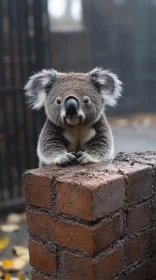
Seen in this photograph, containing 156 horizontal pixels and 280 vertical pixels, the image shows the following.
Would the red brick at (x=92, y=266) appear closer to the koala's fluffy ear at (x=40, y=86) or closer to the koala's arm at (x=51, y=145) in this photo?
the koala's arm at (x=51, y=145)

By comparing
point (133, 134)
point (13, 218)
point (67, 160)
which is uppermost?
point (67, 160)

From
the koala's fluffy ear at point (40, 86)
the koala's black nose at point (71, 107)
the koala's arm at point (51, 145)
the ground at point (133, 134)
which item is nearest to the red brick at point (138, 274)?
the koala's arm at point (51, 145)

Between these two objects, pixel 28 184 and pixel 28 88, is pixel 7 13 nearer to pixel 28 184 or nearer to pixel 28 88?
pixel 28 88

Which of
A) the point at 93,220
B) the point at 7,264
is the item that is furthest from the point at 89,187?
the point at 7,264

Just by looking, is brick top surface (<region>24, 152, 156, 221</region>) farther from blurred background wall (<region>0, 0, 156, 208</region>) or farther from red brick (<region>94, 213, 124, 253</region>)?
blurred background wall (<region>0, 0, 156, 208</region>)

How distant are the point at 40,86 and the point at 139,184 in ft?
2.44

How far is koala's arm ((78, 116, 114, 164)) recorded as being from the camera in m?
2.25

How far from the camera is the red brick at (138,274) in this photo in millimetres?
2058

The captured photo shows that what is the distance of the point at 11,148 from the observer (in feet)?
15.2

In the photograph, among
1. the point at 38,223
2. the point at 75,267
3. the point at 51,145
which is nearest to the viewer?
the point at 75,267

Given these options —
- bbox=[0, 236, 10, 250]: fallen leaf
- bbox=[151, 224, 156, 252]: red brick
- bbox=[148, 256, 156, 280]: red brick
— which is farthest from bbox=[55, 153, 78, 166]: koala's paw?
bbox=[0, 236, 10, 250]: fallen leaf

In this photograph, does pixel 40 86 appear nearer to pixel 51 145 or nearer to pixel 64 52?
pixel 51 145

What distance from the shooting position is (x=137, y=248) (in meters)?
2.10

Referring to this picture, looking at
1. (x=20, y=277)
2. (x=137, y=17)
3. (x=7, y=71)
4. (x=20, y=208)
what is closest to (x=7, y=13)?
(x=7, y=71)
